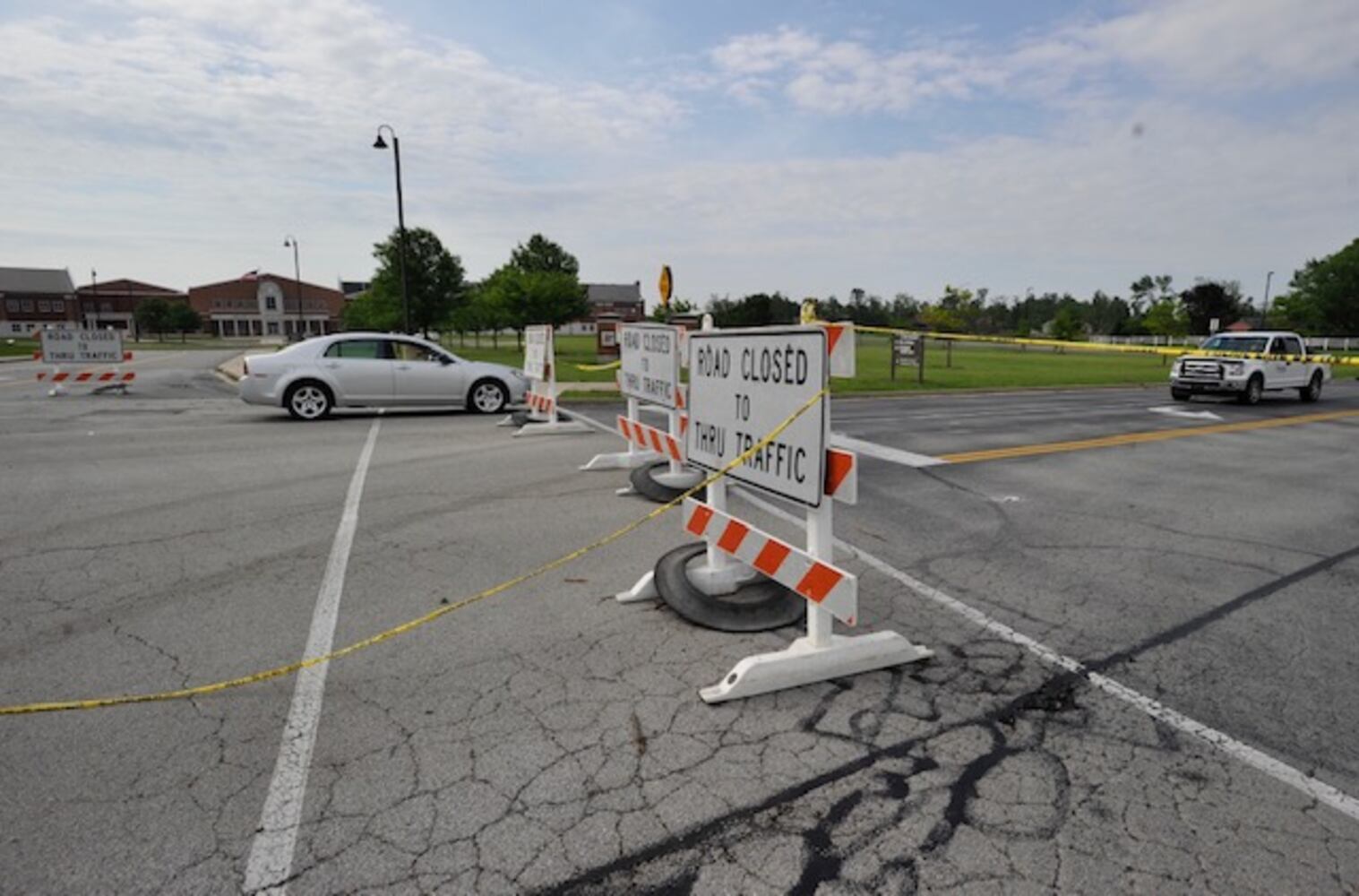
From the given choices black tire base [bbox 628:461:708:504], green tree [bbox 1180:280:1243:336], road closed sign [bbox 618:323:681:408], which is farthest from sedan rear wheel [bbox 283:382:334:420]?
green tree [bbox 1180:280:1243:336]

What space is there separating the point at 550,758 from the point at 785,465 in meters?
1.78

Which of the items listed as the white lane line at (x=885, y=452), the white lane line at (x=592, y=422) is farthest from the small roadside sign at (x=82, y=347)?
the white lane line at (x=885, y=452)

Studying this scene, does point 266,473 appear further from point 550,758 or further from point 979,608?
point 979,608

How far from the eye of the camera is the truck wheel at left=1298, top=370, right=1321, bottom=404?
19.3 meters

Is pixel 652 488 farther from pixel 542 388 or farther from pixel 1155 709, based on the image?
pixel 542 388

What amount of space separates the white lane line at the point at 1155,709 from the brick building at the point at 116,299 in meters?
124

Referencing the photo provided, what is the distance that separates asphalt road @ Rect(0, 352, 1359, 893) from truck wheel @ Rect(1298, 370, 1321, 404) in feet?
50.8

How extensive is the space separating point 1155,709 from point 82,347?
76.1ft

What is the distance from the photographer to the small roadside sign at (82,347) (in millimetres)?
18438

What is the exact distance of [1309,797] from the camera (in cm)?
273

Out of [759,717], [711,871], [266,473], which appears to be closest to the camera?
[711,871]

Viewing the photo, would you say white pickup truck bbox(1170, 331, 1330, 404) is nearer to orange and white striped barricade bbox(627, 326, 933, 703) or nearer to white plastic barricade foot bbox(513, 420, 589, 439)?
white plastic barricade foot bbox(513, 420, 589, 439)

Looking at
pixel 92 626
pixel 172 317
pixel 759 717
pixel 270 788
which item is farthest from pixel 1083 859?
pixel 172 317

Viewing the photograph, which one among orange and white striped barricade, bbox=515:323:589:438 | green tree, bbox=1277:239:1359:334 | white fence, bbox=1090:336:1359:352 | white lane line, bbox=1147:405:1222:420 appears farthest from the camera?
green tree, bbox=1277:239:1359:334
